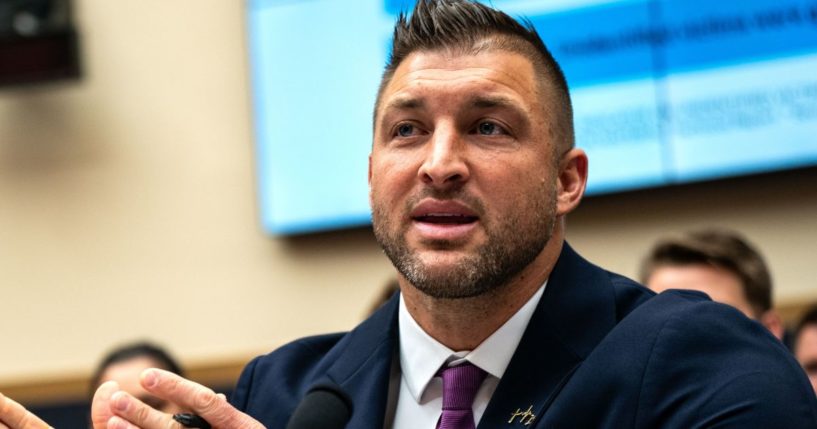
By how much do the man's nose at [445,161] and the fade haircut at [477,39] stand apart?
174mm

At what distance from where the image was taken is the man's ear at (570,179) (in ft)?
7.17

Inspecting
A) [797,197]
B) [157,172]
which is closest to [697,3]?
[797,197]

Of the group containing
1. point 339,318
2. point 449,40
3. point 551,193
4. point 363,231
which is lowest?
point 339,318

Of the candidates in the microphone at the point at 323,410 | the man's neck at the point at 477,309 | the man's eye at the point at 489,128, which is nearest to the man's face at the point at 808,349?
the man's neck at the point at 477,309

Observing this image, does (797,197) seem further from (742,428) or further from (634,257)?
(742,428)

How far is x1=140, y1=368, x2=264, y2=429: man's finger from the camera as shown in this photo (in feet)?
5.80

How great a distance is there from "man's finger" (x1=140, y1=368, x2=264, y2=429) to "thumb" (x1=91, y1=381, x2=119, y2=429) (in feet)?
0.24

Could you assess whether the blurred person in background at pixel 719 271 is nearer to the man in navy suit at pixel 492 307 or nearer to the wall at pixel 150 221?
the man in navy suit at pixel 492 307

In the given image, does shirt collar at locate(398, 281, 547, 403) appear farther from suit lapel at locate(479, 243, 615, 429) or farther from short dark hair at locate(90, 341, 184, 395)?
short dark hair at locate(90, 341, 184, 395)

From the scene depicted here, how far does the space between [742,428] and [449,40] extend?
0.79 metres

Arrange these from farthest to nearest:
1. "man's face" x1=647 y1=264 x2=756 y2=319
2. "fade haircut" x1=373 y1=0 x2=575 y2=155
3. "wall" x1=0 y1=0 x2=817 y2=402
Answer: "wall" x1=0 y1=0 x2=817 y2=402, "man's face" x1=647 y1=264 x2=756 y2=319, "fade haircut" x1=373 y1=0 x2=575 y2=155

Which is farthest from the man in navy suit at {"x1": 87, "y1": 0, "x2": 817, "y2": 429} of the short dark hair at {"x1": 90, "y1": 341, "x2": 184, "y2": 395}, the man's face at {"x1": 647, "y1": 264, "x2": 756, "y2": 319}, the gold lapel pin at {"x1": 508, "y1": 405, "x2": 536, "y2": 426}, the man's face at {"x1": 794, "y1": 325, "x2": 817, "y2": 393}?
the short dark hair at {"x1": 90, "y1": 341, "x2": 184, "y2": 395}

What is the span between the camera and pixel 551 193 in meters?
2.12

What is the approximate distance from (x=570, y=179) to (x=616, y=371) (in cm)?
46
